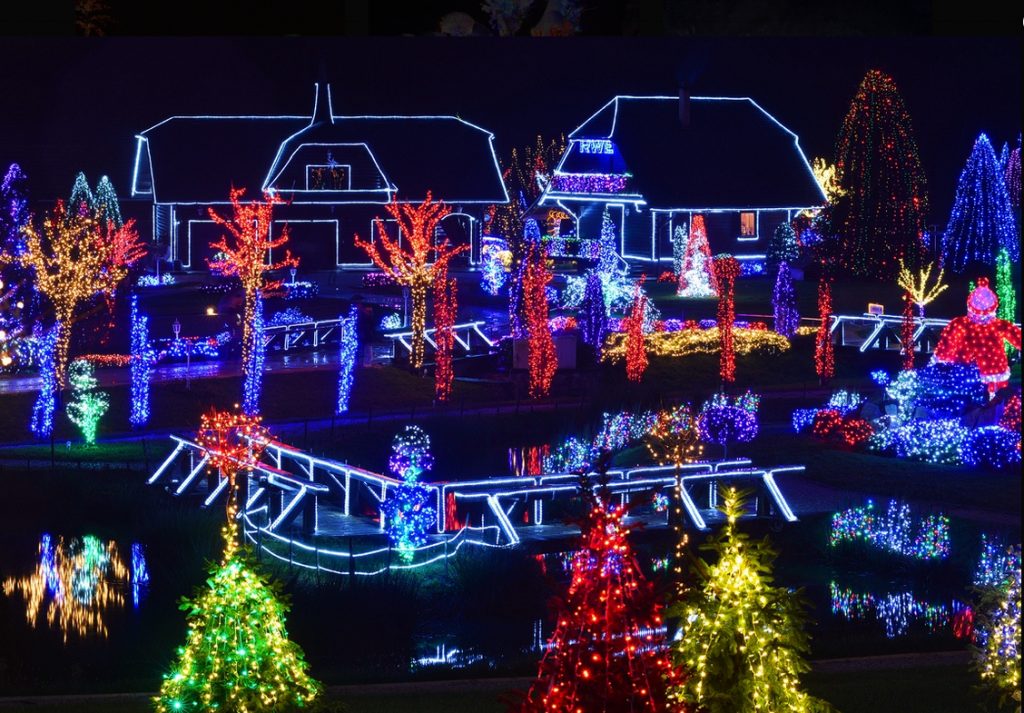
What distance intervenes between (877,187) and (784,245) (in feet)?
4.03

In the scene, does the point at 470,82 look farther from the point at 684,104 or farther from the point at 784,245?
the point at 784,245

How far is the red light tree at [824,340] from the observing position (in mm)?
20516

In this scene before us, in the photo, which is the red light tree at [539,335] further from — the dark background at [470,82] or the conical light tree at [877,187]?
the conical light tree at [877,187]

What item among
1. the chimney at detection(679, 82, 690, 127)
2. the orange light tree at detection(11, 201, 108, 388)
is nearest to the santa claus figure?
the chimney at detection(679, 82, 690, 127)

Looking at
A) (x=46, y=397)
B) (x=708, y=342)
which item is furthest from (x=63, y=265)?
(x=708, y=342)

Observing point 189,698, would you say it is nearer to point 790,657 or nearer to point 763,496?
point 790,657

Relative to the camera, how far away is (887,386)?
20125 mm

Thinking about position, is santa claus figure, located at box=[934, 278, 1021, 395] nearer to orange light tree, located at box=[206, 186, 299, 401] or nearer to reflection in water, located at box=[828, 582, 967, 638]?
reflection in water, located at box=[828, 582, 967, 638]

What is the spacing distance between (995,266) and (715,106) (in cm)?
418

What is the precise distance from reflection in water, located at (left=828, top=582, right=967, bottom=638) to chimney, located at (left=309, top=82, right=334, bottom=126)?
23.5ft

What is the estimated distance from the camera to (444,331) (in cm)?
2077

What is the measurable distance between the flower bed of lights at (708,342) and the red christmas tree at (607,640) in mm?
11841

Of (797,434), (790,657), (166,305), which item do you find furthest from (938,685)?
(166,305)

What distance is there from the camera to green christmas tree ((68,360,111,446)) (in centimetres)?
1988
